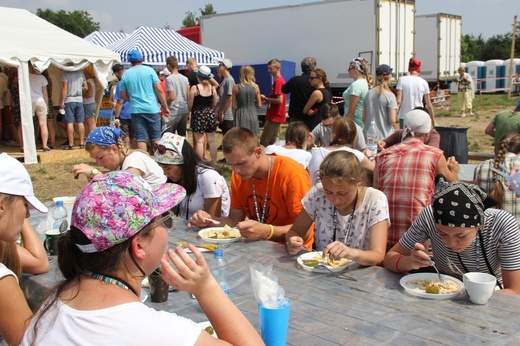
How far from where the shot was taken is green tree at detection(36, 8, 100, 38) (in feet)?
256

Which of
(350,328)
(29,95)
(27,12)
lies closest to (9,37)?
(29,95)

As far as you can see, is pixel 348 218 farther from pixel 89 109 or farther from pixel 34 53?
pixel 89 109

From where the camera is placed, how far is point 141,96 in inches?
332

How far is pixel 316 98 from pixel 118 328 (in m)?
6.69

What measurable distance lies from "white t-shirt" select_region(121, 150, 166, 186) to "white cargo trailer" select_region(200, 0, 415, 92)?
11939 millimetres

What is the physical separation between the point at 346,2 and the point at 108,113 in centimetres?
775

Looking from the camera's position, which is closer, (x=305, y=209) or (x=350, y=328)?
(x=350, y=328)

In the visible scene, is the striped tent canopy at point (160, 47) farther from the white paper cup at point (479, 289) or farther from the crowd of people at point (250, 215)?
the white paper cup at point (479, 289)

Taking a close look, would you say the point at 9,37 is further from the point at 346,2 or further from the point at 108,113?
the point at 346,2

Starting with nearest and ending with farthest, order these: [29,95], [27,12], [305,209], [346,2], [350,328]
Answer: [350,328], [305,209], [29,95], [27,12], [346,2]

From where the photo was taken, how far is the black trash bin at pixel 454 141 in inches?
263

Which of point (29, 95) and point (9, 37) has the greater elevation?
point (9, 37)

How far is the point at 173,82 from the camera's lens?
970 centimetres

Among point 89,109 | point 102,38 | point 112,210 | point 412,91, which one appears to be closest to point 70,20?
point 102,38
